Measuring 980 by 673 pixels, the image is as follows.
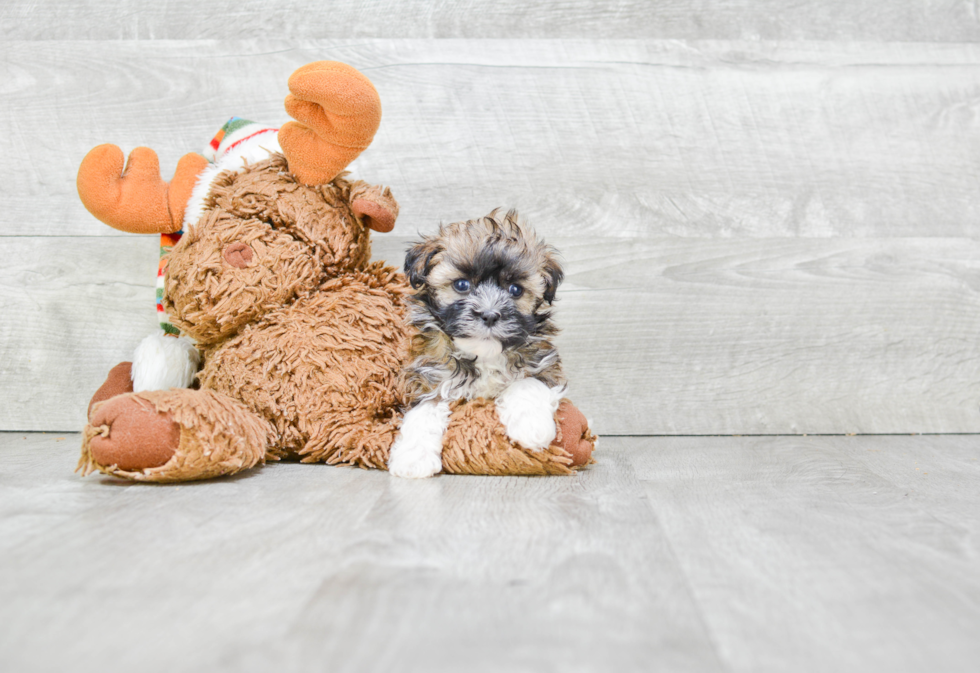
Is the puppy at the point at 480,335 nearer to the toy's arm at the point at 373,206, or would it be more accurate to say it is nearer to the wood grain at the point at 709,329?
the toy's arm at the point at 373,206

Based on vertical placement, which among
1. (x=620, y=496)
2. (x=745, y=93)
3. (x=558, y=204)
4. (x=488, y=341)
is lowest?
(x=620, y=496)

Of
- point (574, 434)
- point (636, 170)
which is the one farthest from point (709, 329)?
point (574, 434)

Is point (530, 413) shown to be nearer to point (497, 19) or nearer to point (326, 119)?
point (326, 119)

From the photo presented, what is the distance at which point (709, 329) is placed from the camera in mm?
1864

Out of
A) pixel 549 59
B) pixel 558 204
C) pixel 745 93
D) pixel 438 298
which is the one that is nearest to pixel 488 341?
pixel 438 298

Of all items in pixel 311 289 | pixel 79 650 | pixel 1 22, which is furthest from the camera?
pixel 1 22

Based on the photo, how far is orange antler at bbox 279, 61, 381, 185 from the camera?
50.1 inches

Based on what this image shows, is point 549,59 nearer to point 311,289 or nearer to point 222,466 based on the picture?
point 311,289

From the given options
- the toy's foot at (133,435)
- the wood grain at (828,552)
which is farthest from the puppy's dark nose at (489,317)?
the toy's foot at (133,435)

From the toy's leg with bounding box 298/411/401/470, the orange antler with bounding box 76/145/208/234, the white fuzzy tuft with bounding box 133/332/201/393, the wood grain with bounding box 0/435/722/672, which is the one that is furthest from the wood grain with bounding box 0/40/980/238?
the wood grain with bounding box 0/435/722/672

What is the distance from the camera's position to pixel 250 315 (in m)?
1.41

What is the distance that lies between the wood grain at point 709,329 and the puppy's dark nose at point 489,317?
0.62m

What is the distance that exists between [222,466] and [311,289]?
38 centimetres

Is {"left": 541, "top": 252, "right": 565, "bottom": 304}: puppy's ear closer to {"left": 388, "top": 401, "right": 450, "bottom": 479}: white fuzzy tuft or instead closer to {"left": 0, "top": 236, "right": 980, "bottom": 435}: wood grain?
{"left": 388, "top": 401, "right": 450, "bottom": 479}: white fuzzy tuft
